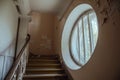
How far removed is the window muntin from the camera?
11.4ft

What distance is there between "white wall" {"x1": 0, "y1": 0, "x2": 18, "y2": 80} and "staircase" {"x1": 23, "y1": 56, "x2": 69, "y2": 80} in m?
0.82

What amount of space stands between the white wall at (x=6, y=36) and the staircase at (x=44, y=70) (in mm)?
818

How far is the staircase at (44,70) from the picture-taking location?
12.5ft

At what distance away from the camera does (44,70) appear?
4164 mm

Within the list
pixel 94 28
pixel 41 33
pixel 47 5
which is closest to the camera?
pixel 94 28

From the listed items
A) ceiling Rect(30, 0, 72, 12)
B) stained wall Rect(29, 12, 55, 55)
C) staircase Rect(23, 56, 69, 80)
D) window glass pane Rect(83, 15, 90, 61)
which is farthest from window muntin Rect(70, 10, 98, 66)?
stained wall Rect(29, 12, 55, 55)

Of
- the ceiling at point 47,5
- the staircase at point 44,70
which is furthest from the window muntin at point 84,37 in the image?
the ceiling at point 47,5

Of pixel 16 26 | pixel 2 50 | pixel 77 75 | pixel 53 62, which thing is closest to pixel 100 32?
pixel 77 75

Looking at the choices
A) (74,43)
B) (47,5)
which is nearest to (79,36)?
(74,43)

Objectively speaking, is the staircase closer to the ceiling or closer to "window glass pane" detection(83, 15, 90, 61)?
"window glass pane" detection(83, 15, 90, 61)

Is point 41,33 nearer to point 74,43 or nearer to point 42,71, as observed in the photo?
point 74,43

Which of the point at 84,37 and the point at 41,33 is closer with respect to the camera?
the point at 84,37

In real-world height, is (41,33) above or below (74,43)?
above

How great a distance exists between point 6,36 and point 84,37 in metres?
2.05
